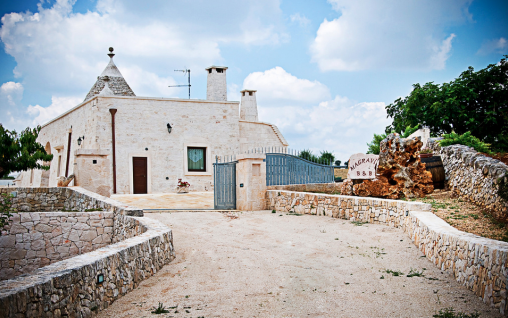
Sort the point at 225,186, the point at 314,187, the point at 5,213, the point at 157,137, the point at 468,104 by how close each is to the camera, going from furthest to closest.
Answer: the point at 468,104
the point at 157,137
the point at 314,187
the point at 225,186
the point at 5,213

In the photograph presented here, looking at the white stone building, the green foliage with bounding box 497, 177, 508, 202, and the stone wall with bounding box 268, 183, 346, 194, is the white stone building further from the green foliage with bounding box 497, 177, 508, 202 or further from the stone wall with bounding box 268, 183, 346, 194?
the green foliage with bounding box 497, 177, 508, 202

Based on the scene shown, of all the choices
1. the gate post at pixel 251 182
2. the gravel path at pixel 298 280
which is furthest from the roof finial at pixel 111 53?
the gravel path at pixel 298 280

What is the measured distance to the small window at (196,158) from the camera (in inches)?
858

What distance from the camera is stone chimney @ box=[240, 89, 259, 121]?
88.6 ft

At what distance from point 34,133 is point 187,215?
17.2 feet

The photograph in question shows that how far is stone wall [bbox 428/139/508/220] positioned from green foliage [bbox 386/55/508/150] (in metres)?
14.1

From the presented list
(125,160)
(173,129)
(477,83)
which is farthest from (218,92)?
(477,83)

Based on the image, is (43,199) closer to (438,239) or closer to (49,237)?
(49,237)

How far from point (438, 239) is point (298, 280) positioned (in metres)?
2.18

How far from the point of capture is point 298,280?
5.45m

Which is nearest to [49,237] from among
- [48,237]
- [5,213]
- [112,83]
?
[48,237]

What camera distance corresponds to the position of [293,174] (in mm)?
14203

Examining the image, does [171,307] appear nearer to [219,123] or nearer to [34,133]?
[34,133]

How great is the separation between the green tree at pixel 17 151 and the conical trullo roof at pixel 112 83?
15217 mm
